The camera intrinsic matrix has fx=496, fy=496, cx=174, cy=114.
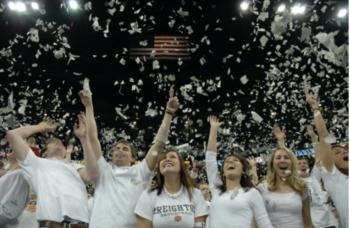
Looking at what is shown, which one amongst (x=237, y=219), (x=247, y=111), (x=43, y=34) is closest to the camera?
(x=237, y=219)

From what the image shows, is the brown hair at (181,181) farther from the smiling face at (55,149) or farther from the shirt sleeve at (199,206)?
the smiling face at (55,149)

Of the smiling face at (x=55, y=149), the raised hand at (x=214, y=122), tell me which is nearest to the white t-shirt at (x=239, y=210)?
the raised hand at (x=214, y=122)

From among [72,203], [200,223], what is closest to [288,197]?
[200,223]

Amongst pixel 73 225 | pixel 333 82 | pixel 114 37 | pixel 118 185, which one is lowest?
pixel 73 225

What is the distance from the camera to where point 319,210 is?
4.10 meters

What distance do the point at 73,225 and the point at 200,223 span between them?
97cm

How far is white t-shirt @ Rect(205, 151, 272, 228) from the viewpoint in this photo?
3549 millimetres

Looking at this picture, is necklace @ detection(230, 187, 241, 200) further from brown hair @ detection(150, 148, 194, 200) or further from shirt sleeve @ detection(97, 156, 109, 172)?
shirt sleeve @ detection(97, 156, 109, 172)

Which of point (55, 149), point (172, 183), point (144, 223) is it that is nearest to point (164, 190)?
point (172, 183)

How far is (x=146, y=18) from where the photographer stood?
13086 millimetres

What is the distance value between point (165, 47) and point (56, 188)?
1086 cm

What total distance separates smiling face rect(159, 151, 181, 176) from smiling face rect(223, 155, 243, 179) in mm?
396

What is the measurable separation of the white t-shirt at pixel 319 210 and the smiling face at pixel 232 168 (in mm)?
683

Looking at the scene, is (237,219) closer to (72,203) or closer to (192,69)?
(72,203)
